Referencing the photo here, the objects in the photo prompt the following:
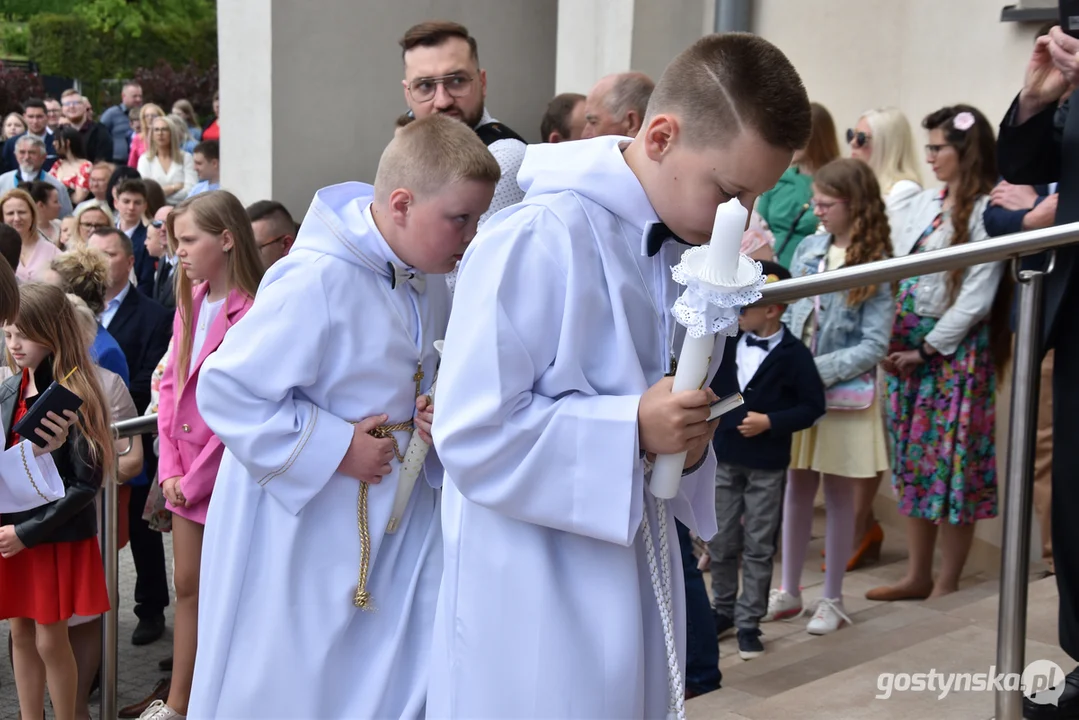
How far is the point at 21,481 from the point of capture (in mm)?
3586

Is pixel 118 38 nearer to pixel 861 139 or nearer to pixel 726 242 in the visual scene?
pixel 861 139

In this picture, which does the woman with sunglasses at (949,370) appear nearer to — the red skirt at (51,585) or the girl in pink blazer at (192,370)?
the girl in pink blazer at (192,370)

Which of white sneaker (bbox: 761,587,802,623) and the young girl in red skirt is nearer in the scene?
the young girl in red skirt

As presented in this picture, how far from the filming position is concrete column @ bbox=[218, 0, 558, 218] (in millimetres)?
7449

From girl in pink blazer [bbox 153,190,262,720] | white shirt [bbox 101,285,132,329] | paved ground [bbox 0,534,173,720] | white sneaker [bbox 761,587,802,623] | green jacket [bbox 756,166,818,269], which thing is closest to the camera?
girl in pink blazer [bbox 153,190,262,720]

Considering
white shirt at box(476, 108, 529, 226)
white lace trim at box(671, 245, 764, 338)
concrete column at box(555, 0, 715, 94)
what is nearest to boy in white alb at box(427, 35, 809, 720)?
white lace trim at box(671, 245, 764, 338)

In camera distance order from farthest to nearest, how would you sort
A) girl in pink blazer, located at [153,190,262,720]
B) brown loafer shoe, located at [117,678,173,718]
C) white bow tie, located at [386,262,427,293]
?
1. brown loafer shoe, located at [117,678,173,718]
2. girl in pink blazer, located at [153,190,262,720]
3. white bow tie, located at [386,262,427,293]

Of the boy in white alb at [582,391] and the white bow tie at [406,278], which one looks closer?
the boy in white alb at [582,391]

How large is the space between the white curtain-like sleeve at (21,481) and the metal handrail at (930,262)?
207cm

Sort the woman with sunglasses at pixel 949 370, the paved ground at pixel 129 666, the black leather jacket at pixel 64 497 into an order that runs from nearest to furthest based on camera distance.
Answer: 1. the black leather jacket at pixel 64 497
2. the paved ground at pixel 129 666
3. the woman with sunglasses at pixel 949 370

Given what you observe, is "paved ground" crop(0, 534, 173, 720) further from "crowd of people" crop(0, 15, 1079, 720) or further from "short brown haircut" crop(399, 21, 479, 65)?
"short brown haircut" crop(399, 21, 479, 65)

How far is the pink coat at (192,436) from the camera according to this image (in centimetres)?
393

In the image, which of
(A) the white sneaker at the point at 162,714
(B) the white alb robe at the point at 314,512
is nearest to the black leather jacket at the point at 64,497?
(A) the white sneaker at the point at 162,714

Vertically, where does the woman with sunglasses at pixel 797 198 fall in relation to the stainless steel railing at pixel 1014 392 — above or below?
above
